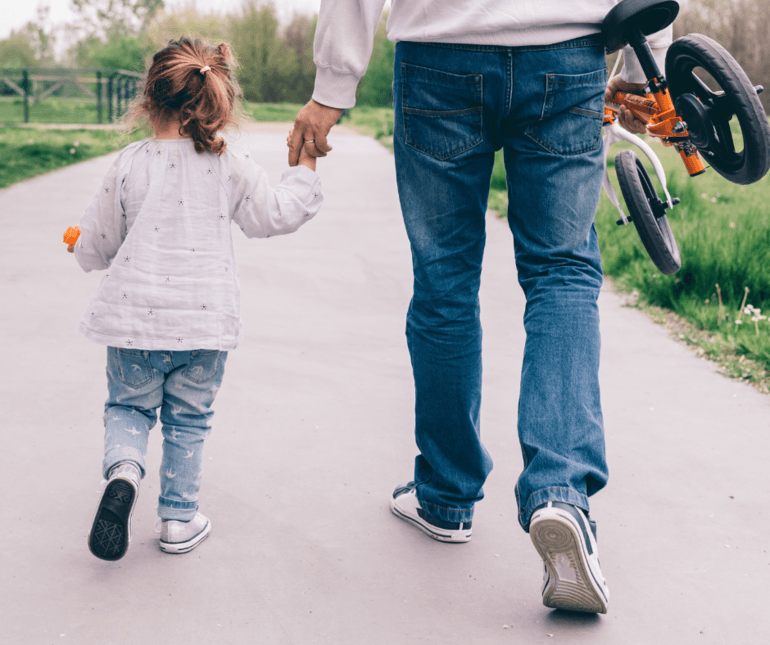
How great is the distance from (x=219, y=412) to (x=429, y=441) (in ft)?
3.87

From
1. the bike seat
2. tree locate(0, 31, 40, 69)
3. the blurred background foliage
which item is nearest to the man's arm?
the bike seat

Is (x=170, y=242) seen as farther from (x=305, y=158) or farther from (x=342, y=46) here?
(x=342, y=46)

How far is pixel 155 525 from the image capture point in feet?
7.39

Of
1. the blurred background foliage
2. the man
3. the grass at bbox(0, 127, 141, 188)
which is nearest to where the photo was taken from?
the man

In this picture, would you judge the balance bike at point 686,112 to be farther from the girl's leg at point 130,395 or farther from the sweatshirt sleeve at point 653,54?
the girl's leg at point 130,395

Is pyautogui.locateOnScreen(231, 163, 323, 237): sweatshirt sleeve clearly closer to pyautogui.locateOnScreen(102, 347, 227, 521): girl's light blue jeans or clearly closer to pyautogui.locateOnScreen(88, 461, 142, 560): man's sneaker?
pyautogui.locateOnScreen(102, 347, 227, 521): girl's light blue jeans

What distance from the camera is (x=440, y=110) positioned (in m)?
1.93

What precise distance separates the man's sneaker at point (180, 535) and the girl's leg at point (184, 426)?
2 cm

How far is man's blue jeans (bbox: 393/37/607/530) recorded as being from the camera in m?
1.81

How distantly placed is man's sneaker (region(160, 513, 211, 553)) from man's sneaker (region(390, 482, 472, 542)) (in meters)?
0.54

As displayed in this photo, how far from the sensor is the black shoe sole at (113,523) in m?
1.92

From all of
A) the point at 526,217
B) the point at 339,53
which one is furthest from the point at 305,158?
the point at 526,217

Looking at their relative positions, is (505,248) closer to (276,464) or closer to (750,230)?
(750,230)

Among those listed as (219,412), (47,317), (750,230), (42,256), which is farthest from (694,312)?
(42,256)
